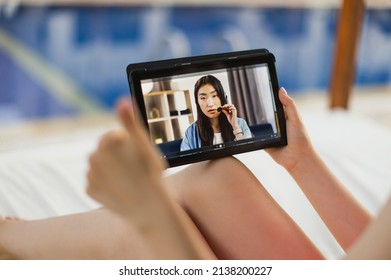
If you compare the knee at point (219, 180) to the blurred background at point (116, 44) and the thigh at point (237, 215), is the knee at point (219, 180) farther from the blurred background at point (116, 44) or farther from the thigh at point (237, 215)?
the blurred background at point (116, 44)

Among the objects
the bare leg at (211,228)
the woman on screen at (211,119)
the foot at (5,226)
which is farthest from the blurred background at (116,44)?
the woman on screen at (211,119)

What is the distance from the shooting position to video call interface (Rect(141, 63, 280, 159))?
0.82m

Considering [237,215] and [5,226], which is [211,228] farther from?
[5,226]

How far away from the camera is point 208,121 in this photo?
85cm

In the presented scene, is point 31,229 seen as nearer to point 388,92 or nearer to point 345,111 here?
point 345,111

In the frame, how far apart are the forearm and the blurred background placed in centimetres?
136

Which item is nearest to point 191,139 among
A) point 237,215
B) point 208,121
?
point 208,121

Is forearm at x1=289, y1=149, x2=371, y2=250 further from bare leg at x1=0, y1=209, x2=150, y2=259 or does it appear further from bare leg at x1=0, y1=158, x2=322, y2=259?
bare leg at x1=0, y1=209, x2=150, y2=259

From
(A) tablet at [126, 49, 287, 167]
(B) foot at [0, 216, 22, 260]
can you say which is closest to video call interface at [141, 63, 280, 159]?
(A) tablet at [126, 49, 287, 167]

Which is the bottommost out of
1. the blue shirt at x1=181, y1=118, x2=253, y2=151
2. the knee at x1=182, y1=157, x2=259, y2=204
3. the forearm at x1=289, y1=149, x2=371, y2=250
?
the forearm at x1=289, y1=149, x2=371, y2=250

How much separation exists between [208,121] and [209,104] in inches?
1.0
